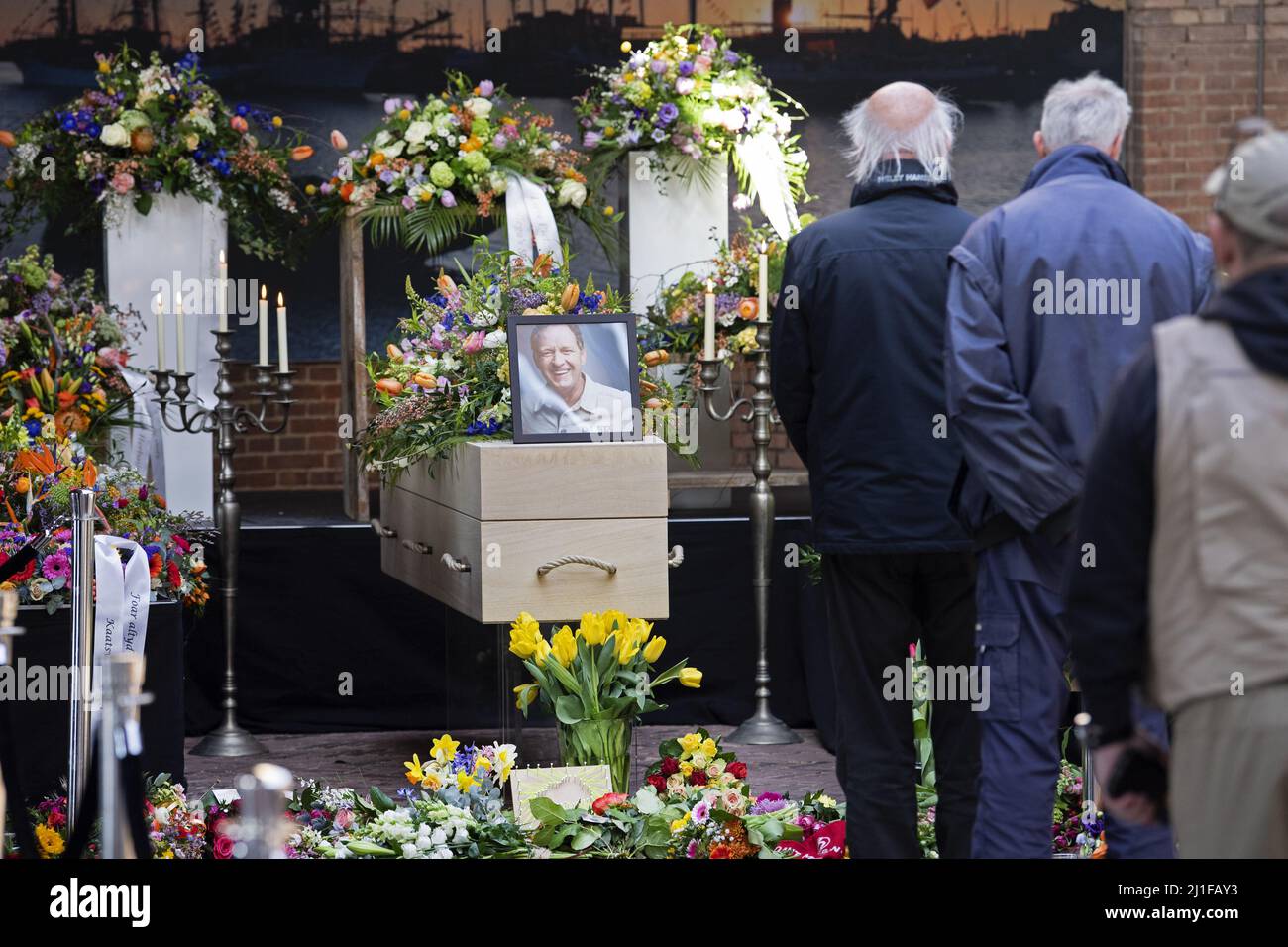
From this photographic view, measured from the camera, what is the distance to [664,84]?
5211mm

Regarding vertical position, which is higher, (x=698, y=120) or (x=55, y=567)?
(x=698, y=120)

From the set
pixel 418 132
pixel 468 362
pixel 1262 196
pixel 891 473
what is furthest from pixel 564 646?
pixel 1262 196

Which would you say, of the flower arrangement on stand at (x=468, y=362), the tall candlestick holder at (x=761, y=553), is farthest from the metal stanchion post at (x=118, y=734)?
the tall candlestick holder at (x=761, y=553)

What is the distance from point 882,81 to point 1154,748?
5.65m

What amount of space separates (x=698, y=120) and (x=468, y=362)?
144 centimetres

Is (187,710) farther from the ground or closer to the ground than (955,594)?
closer to the ground

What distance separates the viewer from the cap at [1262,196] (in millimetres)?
1820

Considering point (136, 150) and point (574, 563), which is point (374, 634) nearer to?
point (574, 563)

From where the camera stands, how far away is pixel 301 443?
23.4ft

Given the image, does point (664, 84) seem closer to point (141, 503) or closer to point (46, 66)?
point (141, 503)

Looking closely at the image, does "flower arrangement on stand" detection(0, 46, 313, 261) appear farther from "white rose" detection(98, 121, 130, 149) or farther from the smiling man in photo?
the smiling man in photo

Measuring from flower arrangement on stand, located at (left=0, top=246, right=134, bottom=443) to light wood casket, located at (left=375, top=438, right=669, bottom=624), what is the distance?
137 centimetres

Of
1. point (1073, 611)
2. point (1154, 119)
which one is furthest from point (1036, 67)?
point (1073, 611)

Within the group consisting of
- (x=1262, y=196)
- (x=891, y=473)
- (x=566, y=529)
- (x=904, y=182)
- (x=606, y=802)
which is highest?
(x=904, y=182)
